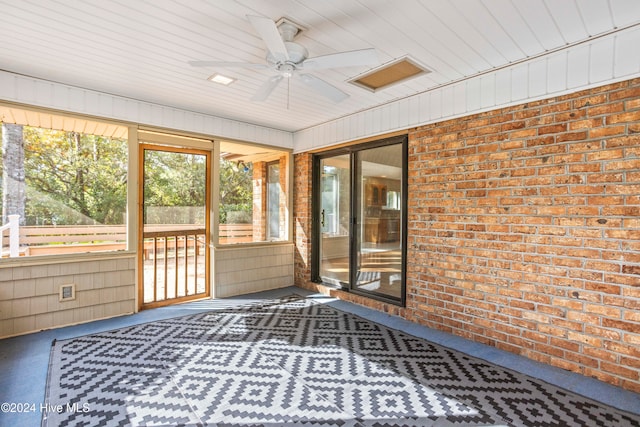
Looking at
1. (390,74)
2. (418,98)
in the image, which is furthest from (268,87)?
(418,98)

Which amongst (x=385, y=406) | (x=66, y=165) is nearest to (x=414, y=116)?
(x=385, y=406)

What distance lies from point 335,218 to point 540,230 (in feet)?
9.60

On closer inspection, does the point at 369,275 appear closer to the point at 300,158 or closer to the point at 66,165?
the point at 300,158

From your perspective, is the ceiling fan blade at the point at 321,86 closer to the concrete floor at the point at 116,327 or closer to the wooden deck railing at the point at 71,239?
the concrete floor at the point at 116,327

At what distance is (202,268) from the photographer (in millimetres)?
5086

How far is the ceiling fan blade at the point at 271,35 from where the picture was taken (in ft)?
6.43

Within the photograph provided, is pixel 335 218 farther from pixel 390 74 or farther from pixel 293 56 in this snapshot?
pixel 293 56

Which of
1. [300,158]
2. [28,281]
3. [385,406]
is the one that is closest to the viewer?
[385,406]

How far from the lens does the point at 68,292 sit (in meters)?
3.77

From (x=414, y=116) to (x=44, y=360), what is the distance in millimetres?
4444

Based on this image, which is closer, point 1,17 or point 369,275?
point 1,17

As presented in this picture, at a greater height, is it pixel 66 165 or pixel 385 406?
pixel 66 165

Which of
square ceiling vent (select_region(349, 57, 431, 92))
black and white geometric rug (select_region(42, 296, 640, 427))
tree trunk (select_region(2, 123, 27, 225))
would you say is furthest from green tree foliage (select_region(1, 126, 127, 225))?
square ceiling vent (select_region(349, 57, 431, 92))

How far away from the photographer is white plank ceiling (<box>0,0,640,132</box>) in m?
2.27
